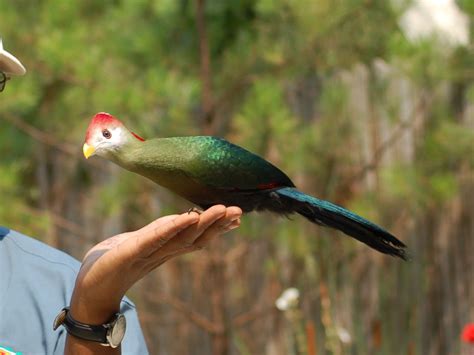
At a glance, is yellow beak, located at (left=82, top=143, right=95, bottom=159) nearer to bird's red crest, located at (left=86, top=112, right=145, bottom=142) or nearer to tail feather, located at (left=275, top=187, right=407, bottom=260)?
bird's red crest, located at (left=86, top=112, right=145, bottom=142)

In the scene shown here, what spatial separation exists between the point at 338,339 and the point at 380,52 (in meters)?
1.07

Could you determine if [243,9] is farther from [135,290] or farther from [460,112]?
[135,290]

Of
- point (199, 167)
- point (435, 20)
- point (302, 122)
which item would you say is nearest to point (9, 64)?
point (199, 167)

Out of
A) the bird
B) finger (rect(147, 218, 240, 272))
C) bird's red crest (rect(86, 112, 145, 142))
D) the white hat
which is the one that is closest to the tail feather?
the bird

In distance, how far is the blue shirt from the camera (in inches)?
54.6

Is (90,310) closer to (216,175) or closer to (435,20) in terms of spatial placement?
(216,175)

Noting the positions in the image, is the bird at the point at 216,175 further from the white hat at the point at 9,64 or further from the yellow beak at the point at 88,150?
the white hat at the point at 9,64

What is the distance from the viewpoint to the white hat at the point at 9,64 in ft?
4.81

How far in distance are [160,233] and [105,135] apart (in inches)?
6.6

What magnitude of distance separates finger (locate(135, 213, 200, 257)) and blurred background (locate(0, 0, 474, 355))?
1811 mm

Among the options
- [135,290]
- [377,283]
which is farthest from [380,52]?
[135,290]

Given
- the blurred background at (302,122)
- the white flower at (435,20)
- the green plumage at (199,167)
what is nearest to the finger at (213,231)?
the green plumage at (199,167)

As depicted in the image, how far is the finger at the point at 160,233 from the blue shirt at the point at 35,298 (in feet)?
0.97

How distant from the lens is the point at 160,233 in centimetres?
112
